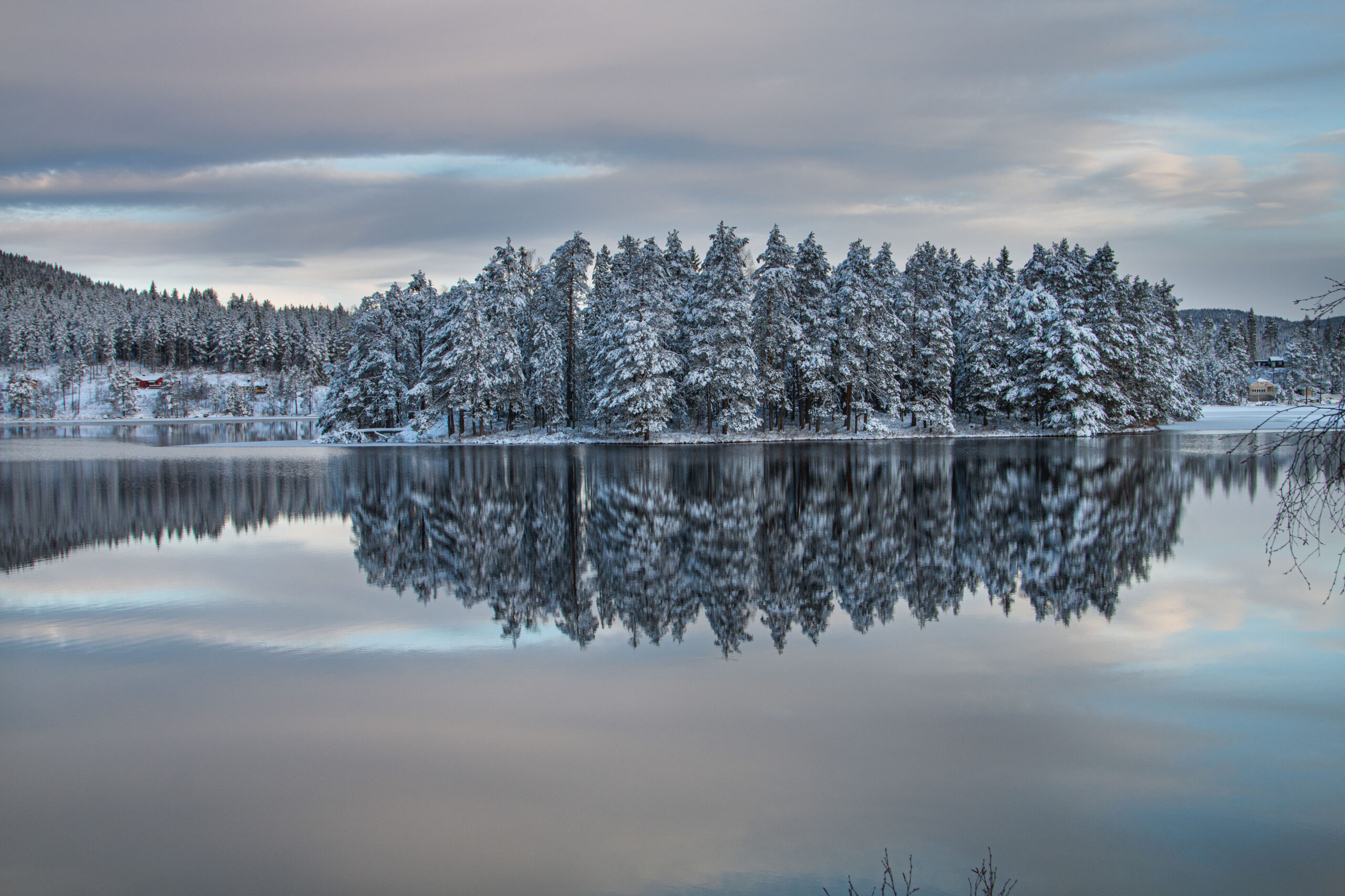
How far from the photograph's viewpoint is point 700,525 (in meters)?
21.6

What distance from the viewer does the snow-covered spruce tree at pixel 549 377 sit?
66.8m

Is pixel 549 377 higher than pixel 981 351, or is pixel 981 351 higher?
pixel 981 351

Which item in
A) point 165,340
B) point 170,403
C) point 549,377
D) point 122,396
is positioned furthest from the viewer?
point 165,340

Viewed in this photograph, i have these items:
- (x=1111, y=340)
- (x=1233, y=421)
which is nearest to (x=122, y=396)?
(x=1111, y=340)

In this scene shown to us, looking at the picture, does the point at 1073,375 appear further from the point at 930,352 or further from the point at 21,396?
the point at 21,396

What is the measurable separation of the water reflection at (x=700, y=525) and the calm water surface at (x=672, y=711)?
17 centimetres

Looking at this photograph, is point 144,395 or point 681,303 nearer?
point 681,303

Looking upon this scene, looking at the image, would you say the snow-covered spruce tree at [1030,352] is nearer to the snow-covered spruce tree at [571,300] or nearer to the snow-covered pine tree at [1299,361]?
the snow-covered spruce tree at [571,300]

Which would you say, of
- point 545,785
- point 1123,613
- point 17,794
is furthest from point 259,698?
point 1123,613

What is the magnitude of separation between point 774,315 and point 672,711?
58.2 meters

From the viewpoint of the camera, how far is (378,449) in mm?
59562

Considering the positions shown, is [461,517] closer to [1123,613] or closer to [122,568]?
[122,568]

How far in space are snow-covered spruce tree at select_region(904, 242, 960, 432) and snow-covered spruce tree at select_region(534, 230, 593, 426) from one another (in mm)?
27420

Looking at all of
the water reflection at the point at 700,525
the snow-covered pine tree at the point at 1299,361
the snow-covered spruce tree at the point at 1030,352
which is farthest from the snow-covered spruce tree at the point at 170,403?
the snow-covered pine tree at the point at 1299,361
